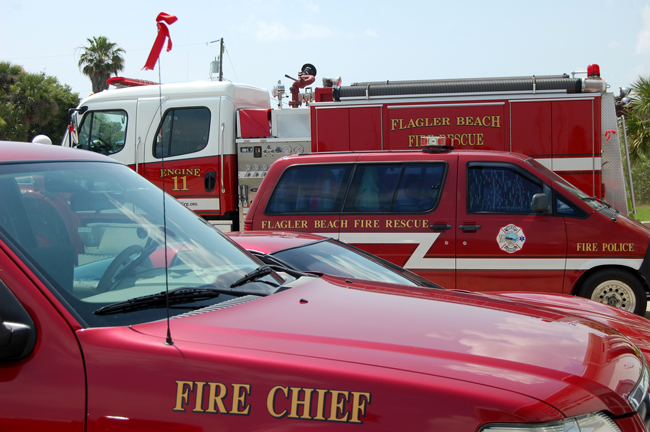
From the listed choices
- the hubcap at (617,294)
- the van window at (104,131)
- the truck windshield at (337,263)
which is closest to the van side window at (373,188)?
the truck windshield at (337,263)

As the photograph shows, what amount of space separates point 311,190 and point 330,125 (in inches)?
99.5

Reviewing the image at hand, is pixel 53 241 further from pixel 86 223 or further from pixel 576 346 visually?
pixel 576 346

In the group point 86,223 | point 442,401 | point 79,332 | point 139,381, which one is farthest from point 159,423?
point 86,223

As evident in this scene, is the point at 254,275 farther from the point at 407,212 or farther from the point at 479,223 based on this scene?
the point at 479,223

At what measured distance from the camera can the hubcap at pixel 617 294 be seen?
20.1 feet

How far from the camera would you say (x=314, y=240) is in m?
4.54

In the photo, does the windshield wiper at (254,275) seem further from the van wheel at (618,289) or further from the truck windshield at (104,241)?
the van wheel at (618,289)

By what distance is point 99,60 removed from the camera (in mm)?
33562

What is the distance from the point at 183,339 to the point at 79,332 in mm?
312

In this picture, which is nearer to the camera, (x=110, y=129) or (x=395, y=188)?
A: (x=395, y=188)

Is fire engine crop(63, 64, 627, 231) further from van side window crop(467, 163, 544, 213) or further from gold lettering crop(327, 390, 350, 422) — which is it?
gold lettering crop(327, 390, 350, 422)

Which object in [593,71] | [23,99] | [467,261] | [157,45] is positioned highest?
[23,99]

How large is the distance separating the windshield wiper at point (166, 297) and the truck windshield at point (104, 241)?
20 mm

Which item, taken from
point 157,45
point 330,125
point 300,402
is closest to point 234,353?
point 300,402
